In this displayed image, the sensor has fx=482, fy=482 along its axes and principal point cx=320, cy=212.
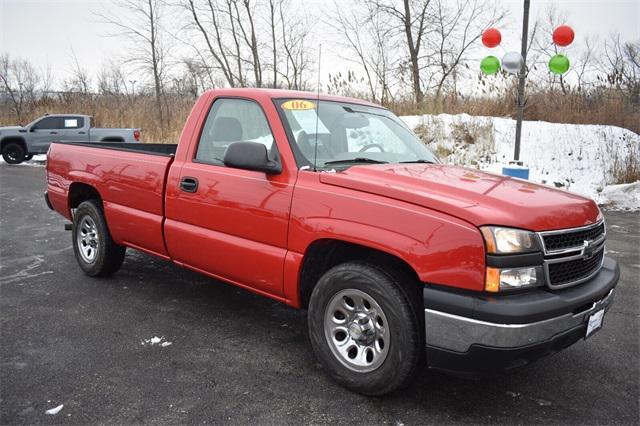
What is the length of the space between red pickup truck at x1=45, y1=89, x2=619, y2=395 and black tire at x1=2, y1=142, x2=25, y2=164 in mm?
16050

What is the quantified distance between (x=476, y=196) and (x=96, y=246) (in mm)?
3870

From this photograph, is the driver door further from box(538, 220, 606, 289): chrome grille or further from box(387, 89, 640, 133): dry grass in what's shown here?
box(387, 89, 640, 133): dry grass

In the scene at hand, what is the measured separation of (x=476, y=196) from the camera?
101 inches

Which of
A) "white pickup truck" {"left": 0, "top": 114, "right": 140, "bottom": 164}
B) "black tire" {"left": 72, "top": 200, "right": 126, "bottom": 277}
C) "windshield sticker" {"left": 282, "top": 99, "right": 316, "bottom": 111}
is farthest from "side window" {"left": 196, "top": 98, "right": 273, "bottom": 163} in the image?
"white pickup truck" {"left": 0, "top": 114, "right": 140, "bottom": 164}

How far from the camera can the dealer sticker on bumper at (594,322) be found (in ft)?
8.59

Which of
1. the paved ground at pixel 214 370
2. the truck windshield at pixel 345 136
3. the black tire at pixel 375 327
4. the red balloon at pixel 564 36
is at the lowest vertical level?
the paved ground at pixel 214 370

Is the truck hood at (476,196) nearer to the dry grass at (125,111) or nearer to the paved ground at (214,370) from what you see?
the paved ground at (214,370)

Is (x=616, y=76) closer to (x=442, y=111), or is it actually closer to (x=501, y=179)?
(x=442, y=111)

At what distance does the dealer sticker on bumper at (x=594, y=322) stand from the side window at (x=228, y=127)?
232cm

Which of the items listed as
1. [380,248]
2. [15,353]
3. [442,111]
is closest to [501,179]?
[380,248]

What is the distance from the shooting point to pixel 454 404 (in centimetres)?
274

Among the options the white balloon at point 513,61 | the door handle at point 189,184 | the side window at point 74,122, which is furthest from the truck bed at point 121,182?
the side window at point 74,122

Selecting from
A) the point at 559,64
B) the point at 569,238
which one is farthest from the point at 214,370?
the point at 559,64

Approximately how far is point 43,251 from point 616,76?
563 inches
